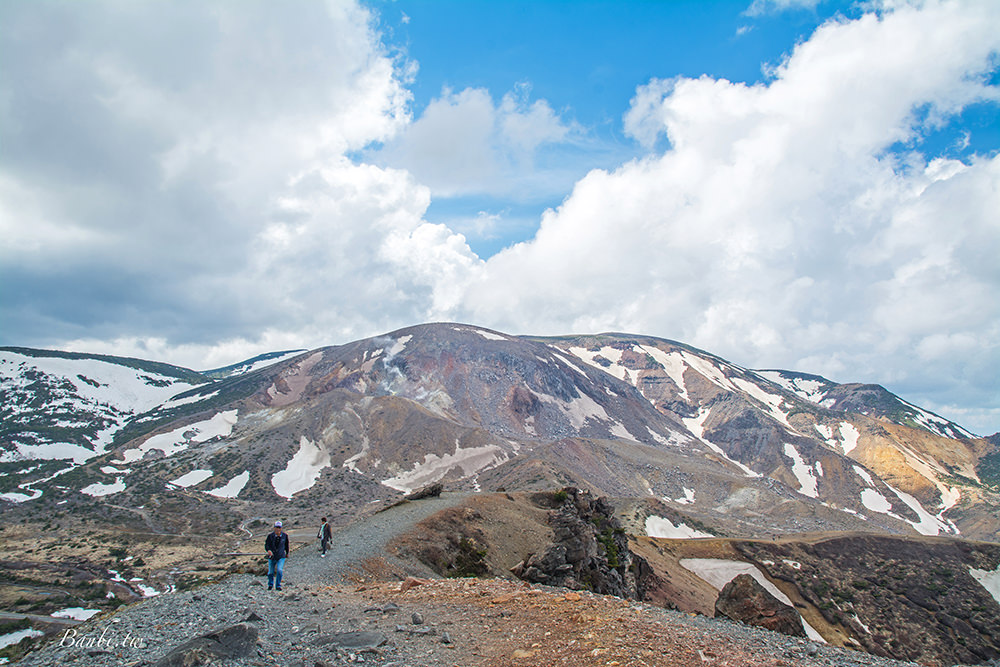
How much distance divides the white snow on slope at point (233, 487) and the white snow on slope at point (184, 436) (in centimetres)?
2294

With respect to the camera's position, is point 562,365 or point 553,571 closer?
point 553,571

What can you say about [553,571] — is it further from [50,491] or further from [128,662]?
[50,491]

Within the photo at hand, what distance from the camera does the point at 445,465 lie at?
10862cm

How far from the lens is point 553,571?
75.0 ft

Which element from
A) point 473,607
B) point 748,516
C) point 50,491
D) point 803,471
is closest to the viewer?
point 473,607

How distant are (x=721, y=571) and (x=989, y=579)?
124 feet

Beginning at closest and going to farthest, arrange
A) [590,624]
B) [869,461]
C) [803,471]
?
[590,624]
[803,471]
[869,461]

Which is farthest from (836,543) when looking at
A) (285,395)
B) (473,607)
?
(285,395)

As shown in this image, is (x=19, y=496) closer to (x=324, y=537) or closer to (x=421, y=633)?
(x=324, y=537)

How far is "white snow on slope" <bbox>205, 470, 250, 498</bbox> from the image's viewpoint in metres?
91.9

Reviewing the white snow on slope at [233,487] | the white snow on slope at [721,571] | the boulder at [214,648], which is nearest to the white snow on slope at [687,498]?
the white snow on slope at [721,571]

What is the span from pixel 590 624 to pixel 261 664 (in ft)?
Answer: 19.5

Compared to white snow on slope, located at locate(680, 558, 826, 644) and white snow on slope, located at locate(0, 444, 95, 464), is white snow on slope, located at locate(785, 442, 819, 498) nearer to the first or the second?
white snow on slope, located at locate(680, 558, 826, 644)

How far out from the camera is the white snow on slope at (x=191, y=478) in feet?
311
